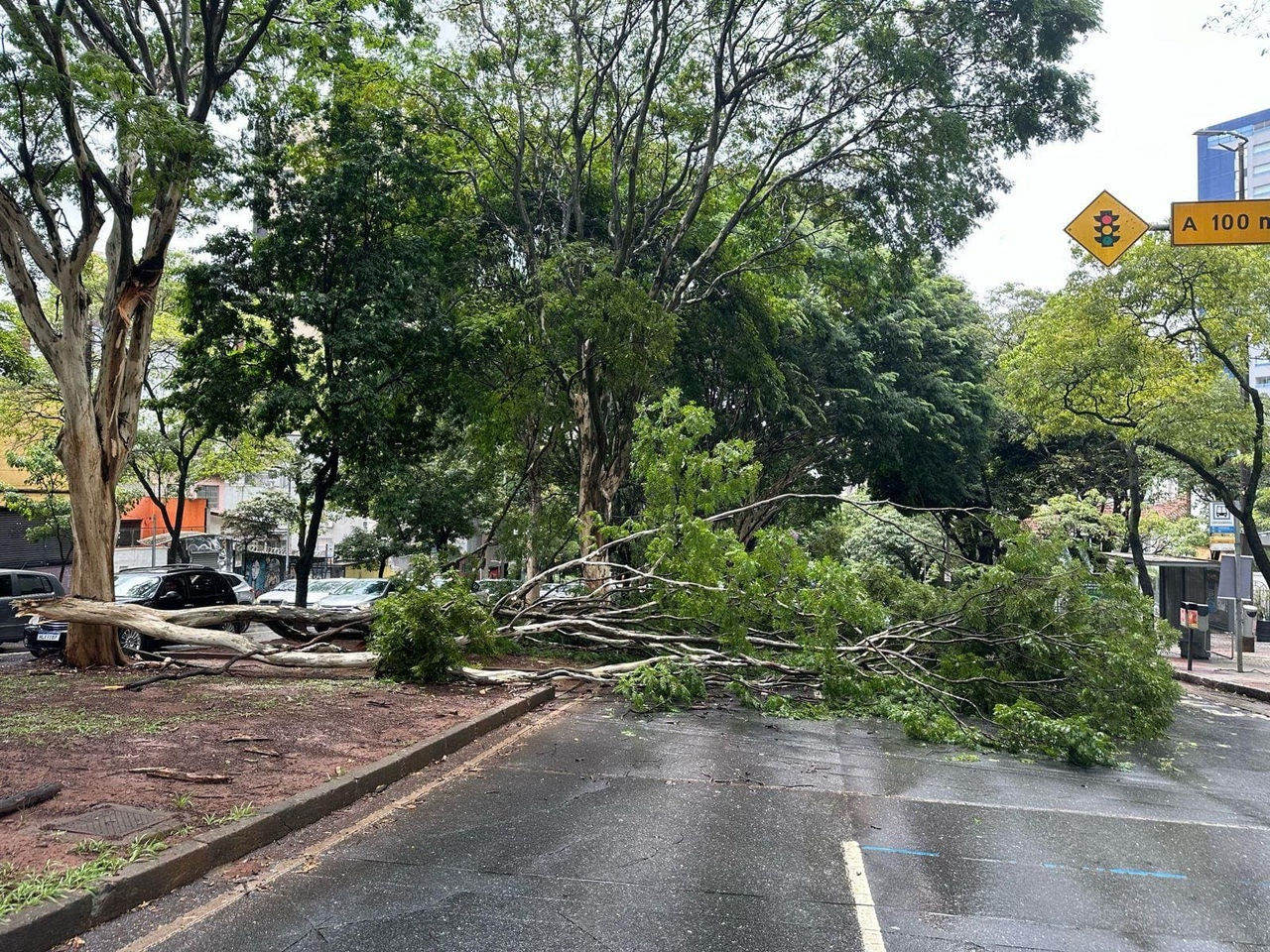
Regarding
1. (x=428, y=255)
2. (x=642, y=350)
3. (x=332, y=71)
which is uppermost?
(x=332, y=71)

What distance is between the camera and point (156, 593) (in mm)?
17125

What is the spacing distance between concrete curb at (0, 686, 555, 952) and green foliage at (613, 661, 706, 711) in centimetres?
373

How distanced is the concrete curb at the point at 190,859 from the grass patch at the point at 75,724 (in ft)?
6.93

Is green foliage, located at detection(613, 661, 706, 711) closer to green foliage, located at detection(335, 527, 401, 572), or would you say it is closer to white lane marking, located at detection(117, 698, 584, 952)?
white lane marking, located at detection(117, 698, 584, 952)

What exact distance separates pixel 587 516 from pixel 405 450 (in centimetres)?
389

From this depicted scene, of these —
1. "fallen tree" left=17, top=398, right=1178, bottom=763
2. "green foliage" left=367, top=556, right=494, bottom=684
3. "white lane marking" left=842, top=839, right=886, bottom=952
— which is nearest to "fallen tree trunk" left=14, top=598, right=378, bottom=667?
"fallen tree" left=17, top=398, right=1178, bottom=763

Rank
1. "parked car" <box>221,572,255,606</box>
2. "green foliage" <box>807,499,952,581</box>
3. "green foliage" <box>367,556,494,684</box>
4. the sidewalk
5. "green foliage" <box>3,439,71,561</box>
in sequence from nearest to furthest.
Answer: "green foliage" <box>367,556,494,684</box>, the sidewalk, "parked car" <box>221,572,255,606</box>, "green foliage" <box>3,439,71,561</box>, "green foliage" <box>807,499,952,581</box>

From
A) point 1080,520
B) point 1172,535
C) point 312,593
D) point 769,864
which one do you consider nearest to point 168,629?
point 769,864

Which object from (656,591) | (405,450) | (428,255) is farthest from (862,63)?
(405,450)

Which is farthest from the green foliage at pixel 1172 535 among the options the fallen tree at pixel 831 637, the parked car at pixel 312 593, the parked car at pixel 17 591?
the parked car at pixel 17 591

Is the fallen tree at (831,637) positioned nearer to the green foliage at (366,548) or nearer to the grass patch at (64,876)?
the grass patch at (64,876)

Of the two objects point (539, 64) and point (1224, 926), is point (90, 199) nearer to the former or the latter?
point (539, 64)

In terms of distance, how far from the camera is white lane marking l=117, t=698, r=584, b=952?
4.11 meters

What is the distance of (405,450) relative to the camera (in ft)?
60.4
